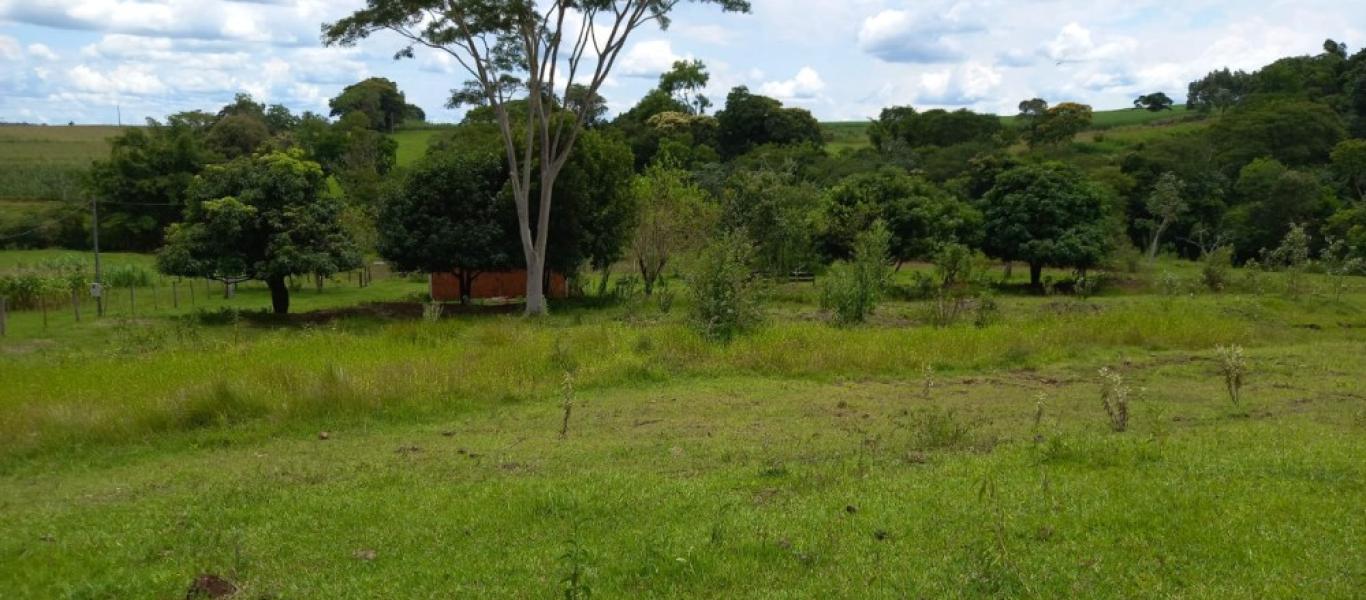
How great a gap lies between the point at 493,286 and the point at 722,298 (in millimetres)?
17806

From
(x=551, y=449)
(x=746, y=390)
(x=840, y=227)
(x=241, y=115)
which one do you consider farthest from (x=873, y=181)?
(x=241, y=115)

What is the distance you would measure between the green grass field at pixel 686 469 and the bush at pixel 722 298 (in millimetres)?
860

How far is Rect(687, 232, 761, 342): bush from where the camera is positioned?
16.7 metres

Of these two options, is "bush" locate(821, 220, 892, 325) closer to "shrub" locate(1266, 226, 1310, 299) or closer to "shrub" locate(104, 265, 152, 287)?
"shrub" locate(1266, 226, 1310, 299)

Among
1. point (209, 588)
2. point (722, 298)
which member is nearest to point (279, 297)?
point (722, 298)

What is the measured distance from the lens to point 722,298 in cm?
1695

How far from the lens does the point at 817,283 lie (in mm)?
30703

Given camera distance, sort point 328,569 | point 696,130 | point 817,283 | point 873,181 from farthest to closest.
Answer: point 696,130 → point 873,181 → point 817,283 → point 328,569

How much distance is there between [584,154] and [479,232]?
13.5 feet

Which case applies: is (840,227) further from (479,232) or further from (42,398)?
(42,398)

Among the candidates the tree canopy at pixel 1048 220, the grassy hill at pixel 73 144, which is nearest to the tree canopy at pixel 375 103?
the grassy hill at pixel 73 144

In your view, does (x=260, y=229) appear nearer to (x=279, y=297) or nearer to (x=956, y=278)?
(x=279, y=297)

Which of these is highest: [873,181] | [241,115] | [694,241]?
[241,115]

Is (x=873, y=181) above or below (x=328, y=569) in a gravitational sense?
above
